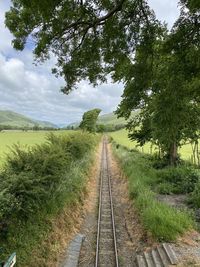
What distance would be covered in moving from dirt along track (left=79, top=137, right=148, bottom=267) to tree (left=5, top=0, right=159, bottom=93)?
6546 mm

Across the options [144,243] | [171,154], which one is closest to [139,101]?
[171,154]

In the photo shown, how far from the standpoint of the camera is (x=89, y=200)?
17453 millimetres

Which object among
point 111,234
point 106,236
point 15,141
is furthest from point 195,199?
point 15,141

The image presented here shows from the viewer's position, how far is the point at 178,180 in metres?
19.0

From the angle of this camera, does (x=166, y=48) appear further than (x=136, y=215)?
No

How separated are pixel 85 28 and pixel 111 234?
7.99 m

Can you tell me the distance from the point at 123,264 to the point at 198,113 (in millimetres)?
10501

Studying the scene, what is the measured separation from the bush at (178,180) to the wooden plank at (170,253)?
25.1 feet

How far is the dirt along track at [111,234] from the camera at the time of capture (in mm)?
9758

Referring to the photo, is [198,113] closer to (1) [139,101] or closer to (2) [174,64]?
(1) [139,101]

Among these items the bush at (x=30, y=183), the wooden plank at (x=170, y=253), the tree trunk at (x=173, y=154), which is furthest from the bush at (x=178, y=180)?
the wooden plank at (x=170, y=253)

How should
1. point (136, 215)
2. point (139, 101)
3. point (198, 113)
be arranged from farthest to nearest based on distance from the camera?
point (139, 101)
point (198, 113)
point (136, 215)

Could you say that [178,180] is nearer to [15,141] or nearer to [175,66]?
[175,66]

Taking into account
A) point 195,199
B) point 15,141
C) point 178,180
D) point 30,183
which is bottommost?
point 195,199
